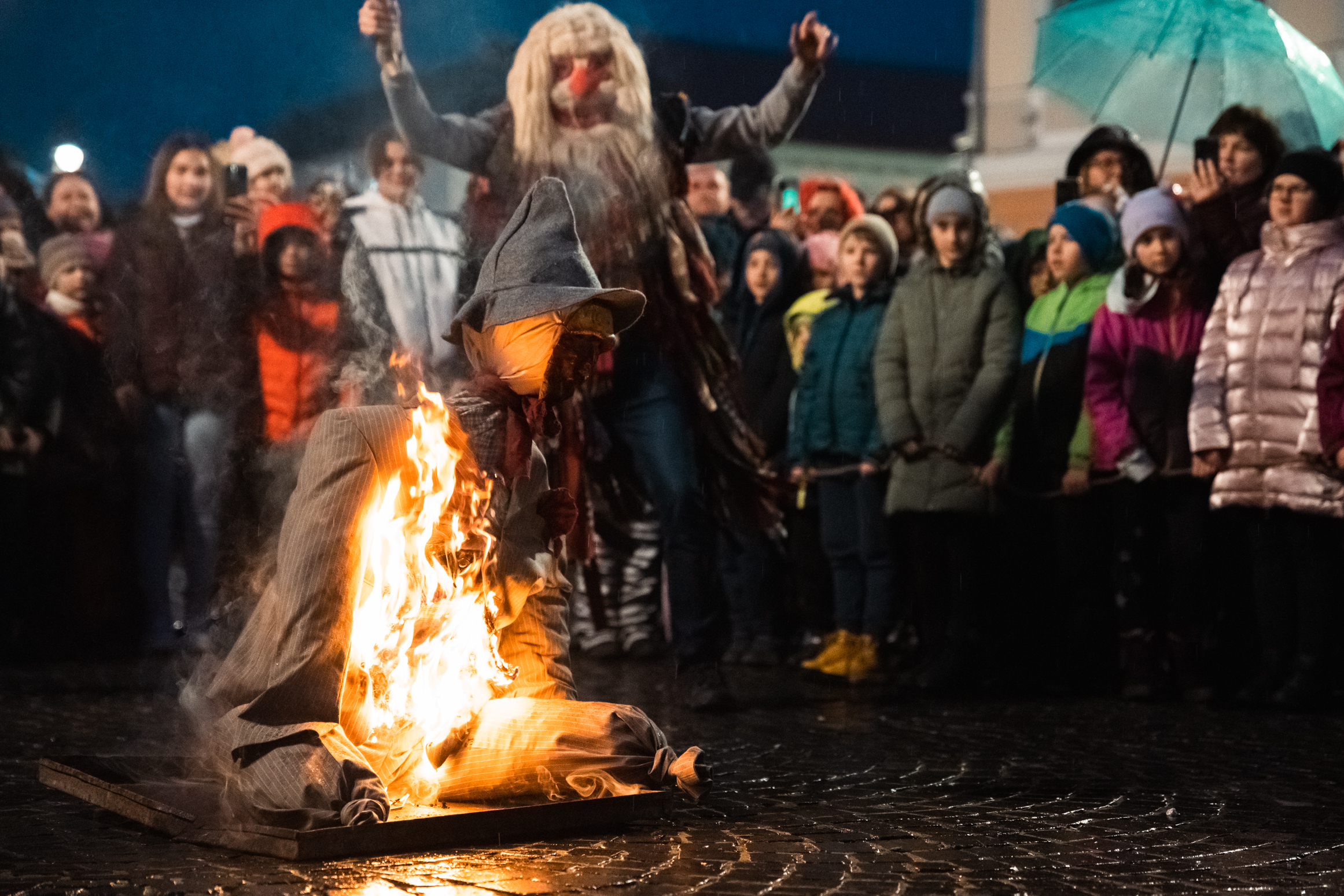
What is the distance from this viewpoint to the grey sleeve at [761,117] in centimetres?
769

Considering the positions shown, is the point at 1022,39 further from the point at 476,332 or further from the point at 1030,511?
the point at 476,332

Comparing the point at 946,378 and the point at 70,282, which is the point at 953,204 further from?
the point at 70,282

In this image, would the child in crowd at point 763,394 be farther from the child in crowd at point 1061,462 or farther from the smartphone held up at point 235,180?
the smartphone held up at point 235,180

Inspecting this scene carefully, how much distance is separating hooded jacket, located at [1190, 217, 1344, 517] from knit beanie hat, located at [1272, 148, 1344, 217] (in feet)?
0.27

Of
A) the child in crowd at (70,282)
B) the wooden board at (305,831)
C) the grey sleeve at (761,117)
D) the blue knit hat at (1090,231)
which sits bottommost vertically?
the wooden board at (305,831)

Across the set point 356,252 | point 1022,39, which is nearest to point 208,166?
point 356,252

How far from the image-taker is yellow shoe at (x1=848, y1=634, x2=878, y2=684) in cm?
893

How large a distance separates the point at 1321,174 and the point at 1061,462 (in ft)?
5.73

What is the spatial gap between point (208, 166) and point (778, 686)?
342 centimetres

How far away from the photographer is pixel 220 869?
4000 mm

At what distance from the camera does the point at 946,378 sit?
29.1 ft

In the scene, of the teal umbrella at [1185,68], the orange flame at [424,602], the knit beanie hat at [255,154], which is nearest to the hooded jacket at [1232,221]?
the teal umbrella at [1185,68]

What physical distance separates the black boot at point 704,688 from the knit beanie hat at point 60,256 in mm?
4068

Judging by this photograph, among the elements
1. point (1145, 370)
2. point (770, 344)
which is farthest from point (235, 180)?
point (1145, 370)
